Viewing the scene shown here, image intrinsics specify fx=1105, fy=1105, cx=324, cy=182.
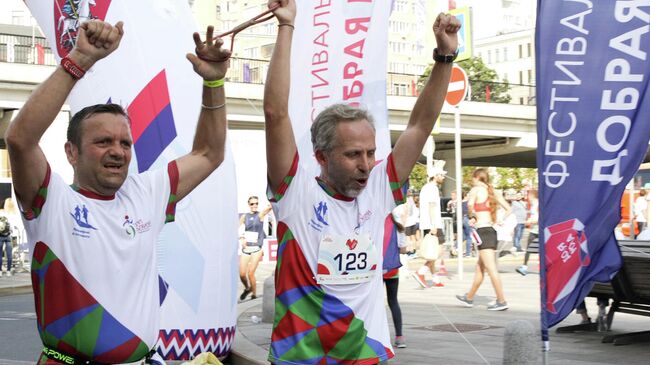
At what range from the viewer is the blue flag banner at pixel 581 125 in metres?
6.34

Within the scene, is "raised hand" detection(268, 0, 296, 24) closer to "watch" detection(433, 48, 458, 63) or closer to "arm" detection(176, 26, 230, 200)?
"arm" detection(176, 26, 230, 200)

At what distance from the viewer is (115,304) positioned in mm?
3660

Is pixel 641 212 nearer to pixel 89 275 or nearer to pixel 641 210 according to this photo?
pixel 641 210

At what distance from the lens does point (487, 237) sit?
1349 cm

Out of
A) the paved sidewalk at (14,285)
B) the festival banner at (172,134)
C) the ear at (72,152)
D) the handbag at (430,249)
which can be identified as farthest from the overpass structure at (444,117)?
the ear at (72,152)

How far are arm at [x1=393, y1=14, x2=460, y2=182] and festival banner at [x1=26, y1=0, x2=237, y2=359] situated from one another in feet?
15.9

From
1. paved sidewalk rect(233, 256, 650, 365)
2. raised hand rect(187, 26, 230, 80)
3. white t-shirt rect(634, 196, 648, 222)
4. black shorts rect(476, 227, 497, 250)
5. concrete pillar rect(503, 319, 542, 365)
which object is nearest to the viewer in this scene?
raised hand rect(187, 26, 230, 80)

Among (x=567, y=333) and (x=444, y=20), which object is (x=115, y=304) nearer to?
(x=444, y=20)

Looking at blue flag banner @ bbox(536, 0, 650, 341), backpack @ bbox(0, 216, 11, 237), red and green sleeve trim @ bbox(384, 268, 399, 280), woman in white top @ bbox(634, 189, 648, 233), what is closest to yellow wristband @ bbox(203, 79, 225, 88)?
blue flag banner @ bbox(536, 0, 650, 341)

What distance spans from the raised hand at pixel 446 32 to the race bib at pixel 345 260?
83 centimetres

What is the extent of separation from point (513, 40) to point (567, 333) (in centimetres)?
13613

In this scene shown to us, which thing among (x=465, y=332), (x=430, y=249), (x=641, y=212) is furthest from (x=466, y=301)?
(x=641, y=212)

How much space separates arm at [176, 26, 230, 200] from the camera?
3.95 metres

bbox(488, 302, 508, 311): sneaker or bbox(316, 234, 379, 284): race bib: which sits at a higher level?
bbox(316, 234, 379, 284): race bib
